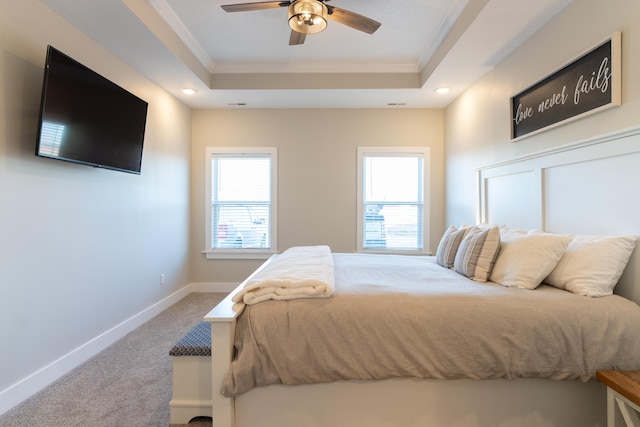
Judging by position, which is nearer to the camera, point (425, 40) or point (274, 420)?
point (274, 420)

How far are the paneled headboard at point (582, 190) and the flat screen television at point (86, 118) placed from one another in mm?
3339

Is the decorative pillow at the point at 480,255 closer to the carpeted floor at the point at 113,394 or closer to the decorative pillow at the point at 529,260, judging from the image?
the decorative pillow at the point at 529,260

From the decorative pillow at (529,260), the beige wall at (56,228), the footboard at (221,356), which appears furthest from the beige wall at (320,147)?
the footboard at (221,356)

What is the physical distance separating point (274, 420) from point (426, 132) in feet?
12.9

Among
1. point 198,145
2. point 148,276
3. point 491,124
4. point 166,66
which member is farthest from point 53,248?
point 491,124

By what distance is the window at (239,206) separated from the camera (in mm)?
4457

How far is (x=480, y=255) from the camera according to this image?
2.10 meters

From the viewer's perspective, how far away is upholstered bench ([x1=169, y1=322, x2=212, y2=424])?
5.77 ft

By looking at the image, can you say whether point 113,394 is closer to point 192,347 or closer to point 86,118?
point 192,347

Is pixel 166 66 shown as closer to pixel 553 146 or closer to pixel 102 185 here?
pixel 102 185

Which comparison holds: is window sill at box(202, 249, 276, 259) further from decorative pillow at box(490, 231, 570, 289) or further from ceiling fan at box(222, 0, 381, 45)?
decorative pillow at box(490, 231, 570, 289)

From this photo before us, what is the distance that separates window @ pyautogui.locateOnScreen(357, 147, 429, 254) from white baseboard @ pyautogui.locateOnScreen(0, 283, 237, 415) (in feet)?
8.74

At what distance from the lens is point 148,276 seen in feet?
11.2

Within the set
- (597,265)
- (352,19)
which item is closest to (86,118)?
(352,19)
